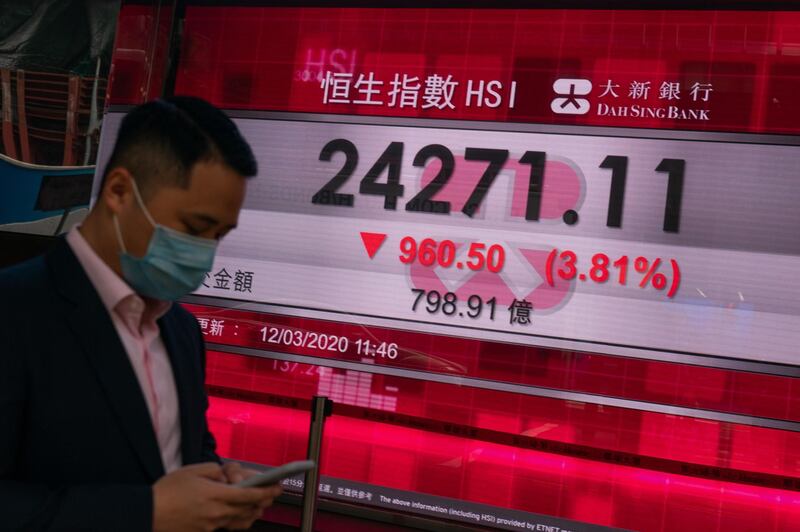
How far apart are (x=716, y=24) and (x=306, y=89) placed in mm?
1755

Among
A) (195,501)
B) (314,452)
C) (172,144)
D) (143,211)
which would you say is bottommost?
(314,452)

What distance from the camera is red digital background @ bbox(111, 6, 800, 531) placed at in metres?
3.29

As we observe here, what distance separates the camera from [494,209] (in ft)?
11.6

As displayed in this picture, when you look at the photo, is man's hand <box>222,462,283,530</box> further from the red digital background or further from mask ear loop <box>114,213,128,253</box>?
the red digital background

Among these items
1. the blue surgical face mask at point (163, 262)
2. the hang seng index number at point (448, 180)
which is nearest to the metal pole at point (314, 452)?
the hang seng index number at point (448, 180)

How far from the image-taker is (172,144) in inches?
56.7

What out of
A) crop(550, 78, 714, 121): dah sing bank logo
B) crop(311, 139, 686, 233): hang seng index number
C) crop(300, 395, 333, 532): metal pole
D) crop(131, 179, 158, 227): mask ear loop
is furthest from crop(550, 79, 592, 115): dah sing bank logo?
crop(131, 179, 158, 227): mask ear loop

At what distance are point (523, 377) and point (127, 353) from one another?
7.56 feet

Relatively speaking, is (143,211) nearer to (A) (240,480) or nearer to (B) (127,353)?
(B) (127,353)

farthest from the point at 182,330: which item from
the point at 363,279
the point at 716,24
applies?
the point at 716,24

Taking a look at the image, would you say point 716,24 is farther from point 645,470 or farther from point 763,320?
point 645,470

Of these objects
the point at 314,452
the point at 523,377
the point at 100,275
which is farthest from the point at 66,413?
the point at 523,377

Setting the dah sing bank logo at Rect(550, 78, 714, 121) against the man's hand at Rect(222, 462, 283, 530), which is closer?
the man's hand at Rect(222, 462, 283, 530)

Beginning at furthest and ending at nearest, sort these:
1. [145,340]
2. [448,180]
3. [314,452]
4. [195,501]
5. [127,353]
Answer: [448,180], [314,452], [145,340], [127,353], [195,501]
